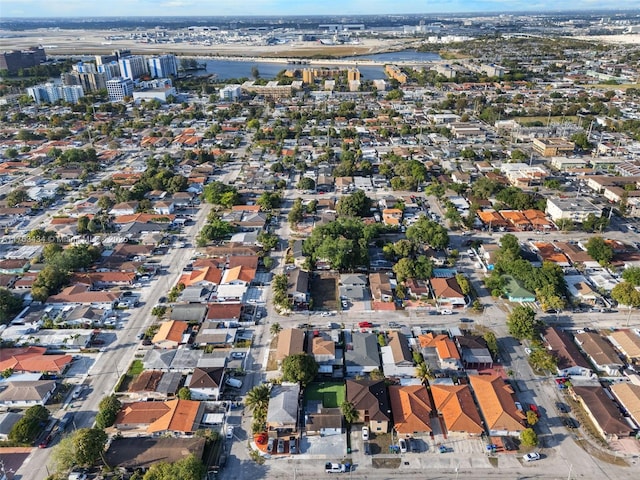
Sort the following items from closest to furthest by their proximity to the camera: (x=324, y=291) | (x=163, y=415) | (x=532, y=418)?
(x=532, y=418) < (x=163, y=415) < (x=324, y=291)

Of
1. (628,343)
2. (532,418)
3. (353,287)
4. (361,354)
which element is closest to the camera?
(532,418)

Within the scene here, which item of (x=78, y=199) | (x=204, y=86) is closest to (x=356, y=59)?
Answer: (x=204, y=86)

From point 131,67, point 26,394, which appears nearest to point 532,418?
point 26,394

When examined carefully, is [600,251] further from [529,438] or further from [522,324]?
[529,438]

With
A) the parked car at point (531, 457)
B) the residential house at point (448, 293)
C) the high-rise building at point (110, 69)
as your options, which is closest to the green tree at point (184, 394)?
the parked car at point (531, 457)

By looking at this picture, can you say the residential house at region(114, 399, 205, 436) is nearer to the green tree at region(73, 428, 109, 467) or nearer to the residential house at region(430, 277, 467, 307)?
the green tree at region(73, 428, 109, 467)

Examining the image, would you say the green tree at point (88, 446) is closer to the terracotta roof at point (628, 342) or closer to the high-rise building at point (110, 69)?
the terracotta roof at point (628, 342)

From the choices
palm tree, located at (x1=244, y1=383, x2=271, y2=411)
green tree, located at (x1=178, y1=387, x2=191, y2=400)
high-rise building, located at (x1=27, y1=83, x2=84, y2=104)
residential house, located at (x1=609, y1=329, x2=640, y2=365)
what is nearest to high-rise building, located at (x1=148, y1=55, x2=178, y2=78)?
high-rise building, located at (x1=27, y1=83, x2=84, y2=104)

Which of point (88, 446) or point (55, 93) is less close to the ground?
point (55, 93)
